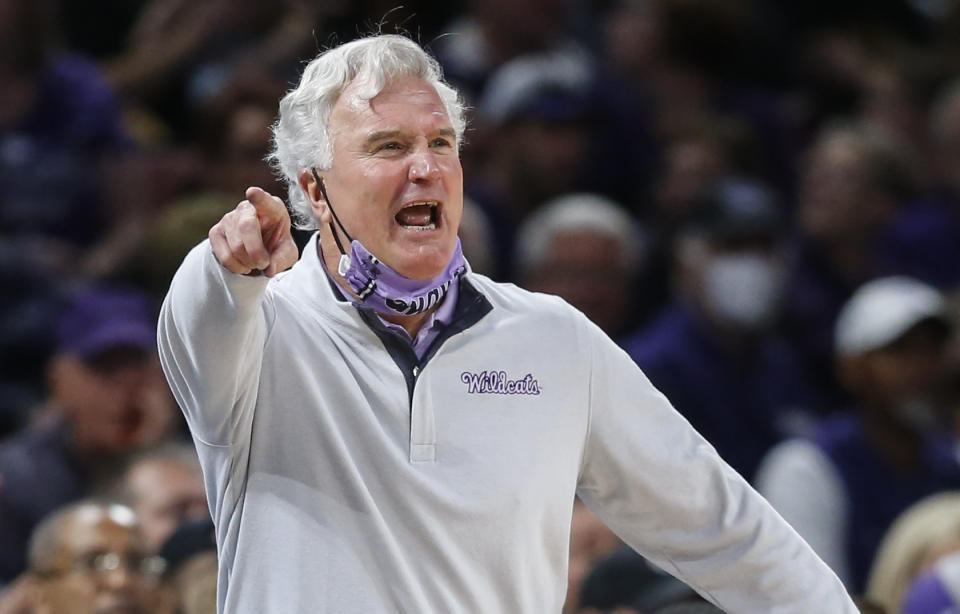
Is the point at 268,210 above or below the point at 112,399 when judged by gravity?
above

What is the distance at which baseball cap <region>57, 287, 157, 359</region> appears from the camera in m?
5.45

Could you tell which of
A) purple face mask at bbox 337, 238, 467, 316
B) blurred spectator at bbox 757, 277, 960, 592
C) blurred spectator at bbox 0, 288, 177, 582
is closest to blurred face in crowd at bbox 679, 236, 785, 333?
blurred spectator at bbox 757, 277, 960, 592

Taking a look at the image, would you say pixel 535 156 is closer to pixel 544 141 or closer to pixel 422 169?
pixel 544 141

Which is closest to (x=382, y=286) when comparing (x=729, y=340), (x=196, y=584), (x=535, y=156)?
(x=196, y=584)

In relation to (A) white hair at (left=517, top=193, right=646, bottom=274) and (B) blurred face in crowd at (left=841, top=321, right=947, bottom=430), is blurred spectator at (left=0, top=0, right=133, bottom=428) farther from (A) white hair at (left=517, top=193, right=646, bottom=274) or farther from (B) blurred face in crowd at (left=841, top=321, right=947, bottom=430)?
(B) blurred face in crowd at (left=841, top=321, right=947, bottom=430)

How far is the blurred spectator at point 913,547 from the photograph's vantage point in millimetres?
4664

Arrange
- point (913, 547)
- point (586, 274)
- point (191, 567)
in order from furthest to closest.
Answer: point (586, 274) < point (913, 547) < point (191, 567)

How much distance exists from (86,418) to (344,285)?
2.50 m

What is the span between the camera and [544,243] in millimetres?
6301

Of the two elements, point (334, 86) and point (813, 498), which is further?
point (813, 498)

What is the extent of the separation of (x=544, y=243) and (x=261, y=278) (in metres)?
3.71

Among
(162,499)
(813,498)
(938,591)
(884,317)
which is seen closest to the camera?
(938,591)

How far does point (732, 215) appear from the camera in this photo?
622 cm

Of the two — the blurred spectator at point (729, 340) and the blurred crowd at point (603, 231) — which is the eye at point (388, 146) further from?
the blurred spectator at point (729, 340)
